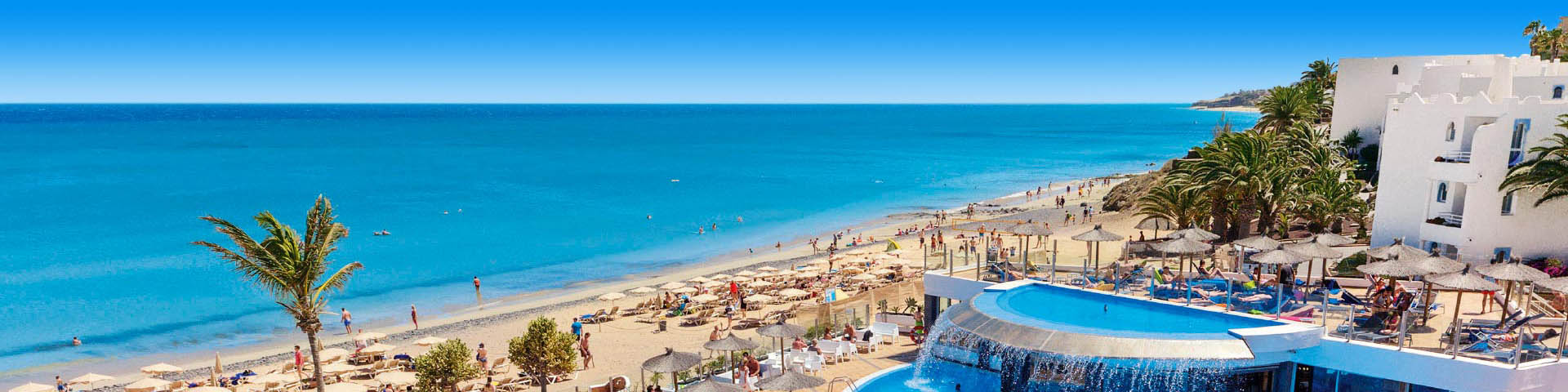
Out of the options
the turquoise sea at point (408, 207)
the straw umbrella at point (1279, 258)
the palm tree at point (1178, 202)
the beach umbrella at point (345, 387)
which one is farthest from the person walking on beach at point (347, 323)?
the straw umbrella at point (1279, 258)

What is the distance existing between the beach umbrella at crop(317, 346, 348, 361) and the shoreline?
2.81 meters

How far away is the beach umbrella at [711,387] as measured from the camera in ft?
50.1

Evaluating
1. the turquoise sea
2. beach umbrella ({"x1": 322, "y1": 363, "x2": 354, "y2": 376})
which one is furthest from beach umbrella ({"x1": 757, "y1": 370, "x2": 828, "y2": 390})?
the turquoise sea

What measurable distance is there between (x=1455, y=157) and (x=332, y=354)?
92.0ft

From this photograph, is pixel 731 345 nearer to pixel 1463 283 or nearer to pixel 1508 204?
pixel 1463 283

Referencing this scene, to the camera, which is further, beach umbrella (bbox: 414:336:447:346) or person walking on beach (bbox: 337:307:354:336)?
person walking on beach (bbox: 337:307:354:336)

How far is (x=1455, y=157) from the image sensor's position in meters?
21.8

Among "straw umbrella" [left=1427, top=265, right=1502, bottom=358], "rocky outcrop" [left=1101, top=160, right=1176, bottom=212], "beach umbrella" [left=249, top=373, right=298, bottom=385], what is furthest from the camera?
"rocky outcrop" [left=1101, top=160, right=1176, bottom=212]

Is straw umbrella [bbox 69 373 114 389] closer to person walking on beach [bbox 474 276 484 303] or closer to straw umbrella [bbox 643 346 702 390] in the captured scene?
person walking on beach [bbox 474 276 484 303]

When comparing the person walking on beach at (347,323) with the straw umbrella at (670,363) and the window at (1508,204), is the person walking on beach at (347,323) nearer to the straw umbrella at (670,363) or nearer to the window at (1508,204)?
the straw umbrella at (670,363)

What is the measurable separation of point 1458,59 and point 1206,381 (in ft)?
83.4

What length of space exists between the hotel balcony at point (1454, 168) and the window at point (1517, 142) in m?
0.78

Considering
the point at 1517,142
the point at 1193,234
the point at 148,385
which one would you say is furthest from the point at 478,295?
the point at 1517,142

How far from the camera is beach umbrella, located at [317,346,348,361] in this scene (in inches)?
992
